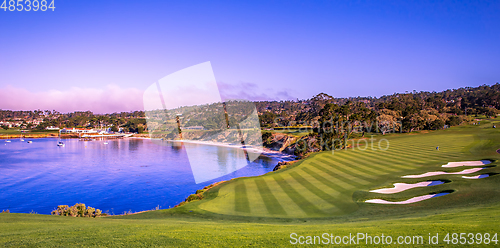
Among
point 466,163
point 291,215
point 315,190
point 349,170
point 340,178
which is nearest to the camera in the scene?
point 291,215

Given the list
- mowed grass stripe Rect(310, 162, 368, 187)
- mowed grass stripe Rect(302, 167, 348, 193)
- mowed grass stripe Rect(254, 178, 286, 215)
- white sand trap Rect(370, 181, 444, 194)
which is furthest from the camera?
mowed grass stripe Rect(310, 162, 368, 187)

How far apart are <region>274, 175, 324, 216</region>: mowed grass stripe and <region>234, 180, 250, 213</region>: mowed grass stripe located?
3.01 meters

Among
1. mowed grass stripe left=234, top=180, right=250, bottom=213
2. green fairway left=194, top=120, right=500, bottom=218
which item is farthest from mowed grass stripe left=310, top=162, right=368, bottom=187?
mowed grass stripe left=234, top=180, right=250, bottom=213

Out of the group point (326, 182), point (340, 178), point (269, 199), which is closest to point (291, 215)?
point (269, 199)

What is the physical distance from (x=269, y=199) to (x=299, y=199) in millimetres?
1935

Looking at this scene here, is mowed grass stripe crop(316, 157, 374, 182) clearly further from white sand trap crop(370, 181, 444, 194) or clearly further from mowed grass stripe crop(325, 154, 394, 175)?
white sand trap crop(370, 181, 444, 194)

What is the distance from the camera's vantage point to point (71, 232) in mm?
7891

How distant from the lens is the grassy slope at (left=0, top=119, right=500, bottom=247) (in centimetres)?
740

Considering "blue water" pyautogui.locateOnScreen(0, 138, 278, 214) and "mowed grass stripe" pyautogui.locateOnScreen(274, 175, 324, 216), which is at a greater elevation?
"mowed grass stripe" pyautogui.locateOnScreen(274, 175, 324, 216)

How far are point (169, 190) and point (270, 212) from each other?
23.9 m

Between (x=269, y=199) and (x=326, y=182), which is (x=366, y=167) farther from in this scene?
(x=269, y=199)

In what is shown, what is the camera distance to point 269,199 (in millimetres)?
17750

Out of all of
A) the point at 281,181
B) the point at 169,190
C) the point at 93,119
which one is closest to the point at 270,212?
the point at 281,181

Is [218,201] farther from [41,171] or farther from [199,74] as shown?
[41,171]
